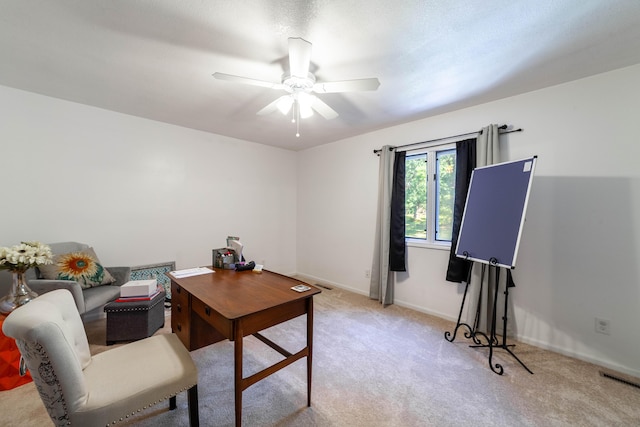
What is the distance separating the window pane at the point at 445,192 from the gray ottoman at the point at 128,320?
11.0ft

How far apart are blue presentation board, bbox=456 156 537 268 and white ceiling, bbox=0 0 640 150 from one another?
0.84 meters

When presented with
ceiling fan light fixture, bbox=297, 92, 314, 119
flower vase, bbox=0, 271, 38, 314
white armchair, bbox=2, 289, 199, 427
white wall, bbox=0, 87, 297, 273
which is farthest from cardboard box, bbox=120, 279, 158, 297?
ceiling fan light fixture, bbox=297, 92, 314, 119

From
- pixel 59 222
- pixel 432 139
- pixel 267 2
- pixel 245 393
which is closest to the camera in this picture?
pixel 267 2

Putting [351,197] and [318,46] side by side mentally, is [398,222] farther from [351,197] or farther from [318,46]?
[318,46]

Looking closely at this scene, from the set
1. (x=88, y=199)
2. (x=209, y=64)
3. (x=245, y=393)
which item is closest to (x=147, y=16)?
(x=209, y=64)

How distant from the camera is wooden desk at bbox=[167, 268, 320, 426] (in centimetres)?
134

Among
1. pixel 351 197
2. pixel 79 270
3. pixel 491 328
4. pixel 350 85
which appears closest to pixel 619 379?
pixel 491 328

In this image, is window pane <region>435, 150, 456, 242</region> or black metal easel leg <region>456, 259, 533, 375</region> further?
window pane <region>435, 150, 456, 242</region>

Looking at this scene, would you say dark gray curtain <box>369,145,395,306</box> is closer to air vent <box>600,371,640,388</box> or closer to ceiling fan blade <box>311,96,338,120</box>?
ceiling fan blade <box>311,96,338,120</box>

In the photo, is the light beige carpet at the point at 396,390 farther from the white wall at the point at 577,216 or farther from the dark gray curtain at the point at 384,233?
the dark gray curtain at the point at 384,233

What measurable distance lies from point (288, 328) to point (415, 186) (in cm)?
241

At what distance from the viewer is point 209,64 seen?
2039mm

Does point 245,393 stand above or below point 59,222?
below

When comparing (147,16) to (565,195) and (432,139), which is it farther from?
(565,195)
